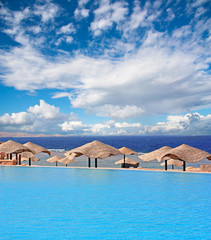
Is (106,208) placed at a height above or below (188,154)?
below

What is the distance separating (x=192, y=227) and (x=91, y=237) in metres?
2.93

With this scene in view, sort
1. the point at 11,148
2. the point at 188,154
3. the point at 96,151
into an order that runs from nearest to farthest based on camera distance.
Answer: the point at 188,154
the point at 96,151
the point at 11,148

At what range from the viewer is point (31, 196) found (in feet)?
29.4

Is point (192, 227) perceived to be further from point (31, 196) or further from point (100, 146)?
point (100, 146)

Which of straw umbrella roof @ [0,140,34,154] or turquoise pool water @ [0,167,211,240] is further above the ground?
straw umbrella roof @ [0,140,34,154]

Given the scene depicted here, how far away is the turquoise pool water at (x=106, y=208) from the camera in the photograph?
233 inches

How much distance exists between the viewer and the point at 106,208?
762 cm

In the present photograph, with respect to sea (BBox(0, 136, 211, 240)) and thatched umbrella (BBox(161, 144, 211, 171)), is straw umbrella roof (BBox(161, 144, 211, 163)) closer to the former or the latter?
thatched umbrella (BBox(161, 144, 211, 171))

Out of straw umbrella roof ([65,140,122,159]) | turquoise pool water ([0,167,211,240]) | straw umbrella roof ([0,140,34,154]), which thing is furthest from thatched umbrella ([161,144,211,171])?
straw umbrella roof ([0,140,34,154])

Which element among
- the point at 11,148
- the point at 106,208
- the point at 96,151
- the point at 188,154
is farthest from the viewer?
the point at 11,148

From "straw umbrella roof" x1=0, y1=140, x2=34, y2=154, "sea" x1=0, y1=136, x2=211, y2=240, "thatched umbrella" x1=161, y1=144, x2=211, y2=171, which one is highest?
"straw umbrella roof" x1=0, y1=140, x2=34, y2=154

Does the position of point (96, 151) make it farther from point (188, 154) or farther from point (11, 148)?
point (11, 148)

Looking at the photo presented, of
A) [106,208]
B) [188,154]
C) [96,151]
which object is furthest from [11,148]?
[188,154]

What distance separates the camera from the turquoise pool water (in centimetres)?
593
